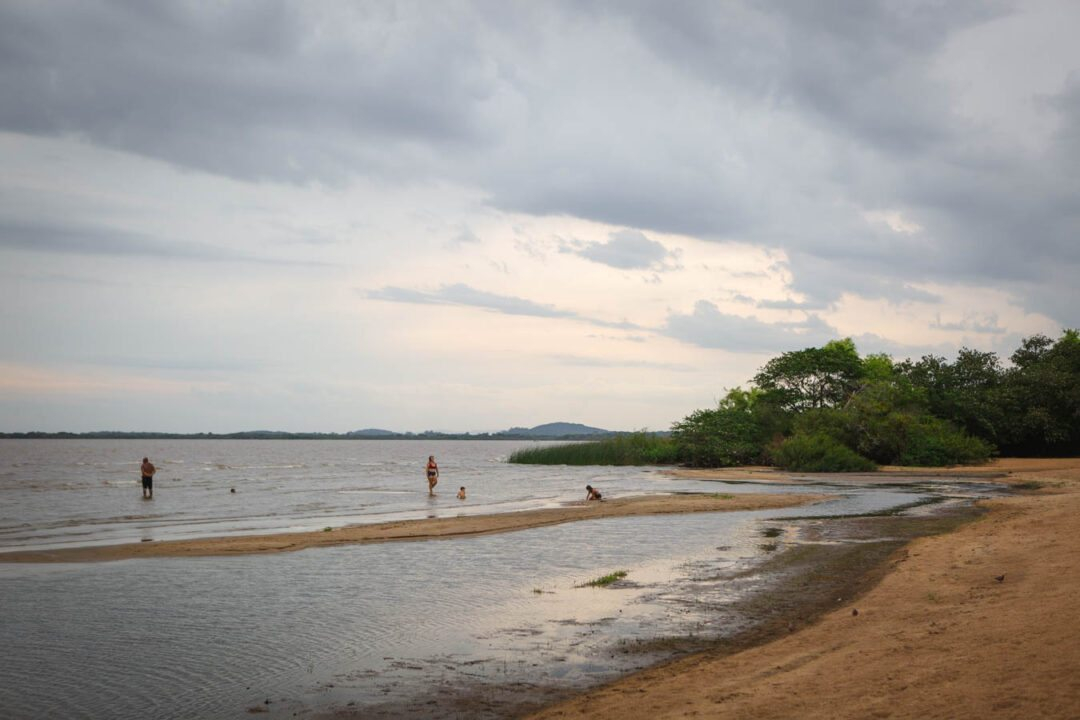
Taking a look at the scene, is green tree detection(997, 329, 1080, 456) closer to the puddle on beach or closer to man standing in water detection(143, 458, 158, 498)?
the puddle on beach

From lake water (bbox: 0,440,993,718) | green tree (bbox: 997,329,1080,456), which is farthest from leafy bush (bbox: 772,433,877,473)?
lake water (bbox: 0,440,993,718)

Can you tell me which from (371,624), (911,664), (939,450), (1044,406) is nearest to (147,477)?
(371,624)

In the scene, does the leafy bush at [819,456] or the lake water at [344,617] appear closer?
the lake water at [344,617]

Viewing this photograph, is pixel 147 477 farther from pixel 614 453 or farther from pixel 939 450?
pixel 939 450

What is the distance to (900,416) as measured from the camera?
192 feet

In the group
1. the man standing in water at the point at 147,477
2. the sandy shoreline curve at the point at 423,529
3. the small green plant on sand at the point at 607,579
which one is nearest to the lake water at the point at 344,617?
the small green plant on sand at the point at 607,579

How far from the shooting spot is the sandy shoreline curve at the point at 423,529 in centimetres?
2048

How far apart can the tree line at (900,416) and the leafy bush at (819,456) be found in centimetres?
7

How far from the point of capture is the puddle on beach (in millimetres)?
8930

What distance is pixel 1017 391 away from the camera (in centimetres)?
6284

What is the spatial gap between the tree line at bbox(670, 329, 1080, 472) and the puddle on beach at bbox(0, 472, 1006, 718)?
41.8m

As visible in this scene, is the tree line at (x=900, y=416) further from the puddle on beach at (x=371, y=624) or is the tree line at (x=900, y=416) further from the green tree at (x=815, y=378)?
the puddle on beach at (x=371, y=624)

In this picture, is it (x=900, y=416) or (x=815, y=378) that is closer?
(x=900, y=416)

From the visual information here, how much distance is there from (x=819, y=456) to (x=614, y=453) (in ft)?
77.9
